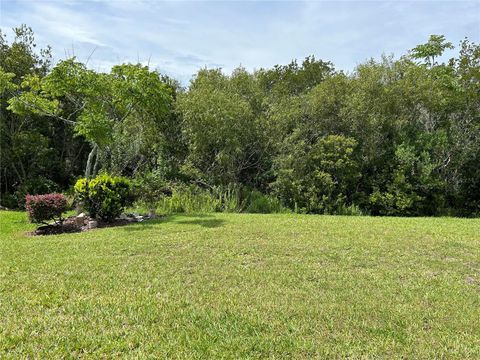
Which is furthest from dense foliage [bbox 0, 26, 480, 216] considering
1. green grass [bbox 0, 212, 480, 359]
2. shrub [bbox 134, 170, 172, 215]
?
green grass [bbox 0, 212, 480, 359]

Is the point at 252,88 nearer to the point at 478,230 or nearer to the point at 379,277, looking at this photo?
the point at 478,230

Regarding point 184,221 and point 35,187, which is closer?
point 184,221

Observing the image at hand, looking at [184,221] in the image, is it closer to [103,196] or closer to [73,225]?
[103,196]

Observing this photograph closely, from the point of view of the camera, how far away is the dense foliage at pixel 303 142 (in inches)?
466

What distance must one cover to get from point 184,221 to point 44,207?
2983 millimetres

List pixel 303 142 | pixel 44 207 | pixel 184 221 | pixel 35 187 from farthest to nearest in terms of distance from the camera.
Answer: pixel 35 187 → pixel 303 142 → pixel 184 221 → pixel 44 207

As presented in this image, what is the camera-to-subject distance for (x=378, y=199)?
476 inches

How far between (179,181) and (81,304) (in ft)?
28.3

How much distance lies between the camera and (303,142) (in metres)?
11.8

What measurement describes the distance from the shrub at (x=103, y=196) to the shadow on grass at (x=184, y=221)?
0.68 meters

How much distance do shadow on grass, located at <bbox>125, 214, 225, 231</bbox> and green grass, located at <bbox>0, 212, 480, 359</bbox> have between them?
37.2 inches

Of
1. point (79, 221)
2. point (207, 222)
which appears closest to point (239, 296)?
point (207, 222)

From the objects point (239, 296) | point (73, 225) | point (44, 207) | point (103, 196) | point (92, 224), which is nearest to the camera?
point (239, 296)

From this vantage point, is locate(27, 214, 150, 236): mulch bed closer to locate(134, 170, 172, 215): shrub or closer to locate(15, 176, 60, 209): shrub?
locate(134, 170, 172, 215): shrub
